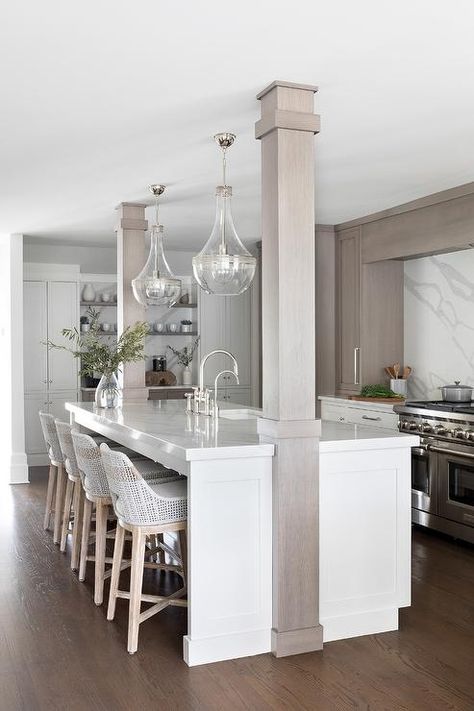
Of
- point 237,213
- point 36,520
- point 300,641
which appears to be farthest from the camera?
point 237,213

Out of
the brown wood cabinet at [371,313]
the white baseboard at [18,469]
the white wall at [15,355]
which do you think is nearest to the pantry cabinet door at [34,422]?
the white wall at [15,355]

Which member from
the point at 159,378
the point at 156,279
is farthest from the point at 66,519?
the point at 159,378

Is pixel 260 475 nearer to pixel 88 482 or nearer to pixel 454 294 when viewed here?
pixel 88 482

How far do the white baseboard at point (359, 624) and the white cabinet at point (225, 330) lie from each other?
5754 mm

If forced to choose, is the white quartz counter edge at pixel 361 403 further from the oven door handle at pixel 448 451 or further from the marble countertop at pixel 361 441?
the marble countertop at pixel 361 441

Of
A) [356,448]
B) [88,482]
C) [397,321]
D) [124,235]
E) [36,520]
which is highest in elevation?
[124,235]

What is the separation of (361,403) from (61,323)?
3.92m

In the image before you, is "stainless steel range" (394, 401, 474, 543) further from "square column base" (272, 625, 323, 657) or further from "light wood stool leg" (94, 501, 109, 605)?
"light wood stool leg" (94, 501, 109, 605)

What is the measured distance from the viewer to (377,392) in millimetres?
6648

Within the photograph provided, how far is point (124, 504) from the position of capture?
138 inches

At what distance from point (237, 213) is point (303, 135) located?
325 cm

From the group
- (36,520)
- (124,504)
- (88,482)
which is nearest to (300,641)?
(124,504)

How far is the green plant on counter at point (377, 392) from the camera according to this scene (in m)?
6.59

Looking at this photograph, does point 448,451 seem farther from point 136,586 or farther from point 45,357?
point 45,357
